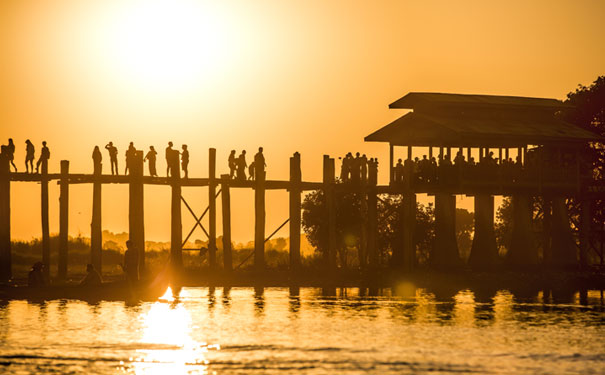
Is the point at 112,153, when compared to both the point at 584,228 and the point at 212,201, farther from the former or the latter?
the point at 584,228

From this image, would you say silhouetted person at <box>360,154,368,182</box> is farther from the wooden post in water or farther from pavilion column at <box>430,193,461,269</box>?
the wooden post in water

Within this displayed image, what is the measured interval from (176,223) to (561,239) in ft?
57.1

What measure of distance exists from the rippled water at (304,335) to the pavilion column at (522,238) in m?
7.15

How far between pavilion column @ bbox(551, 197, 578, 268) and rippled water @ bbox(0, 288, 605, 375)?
844cm

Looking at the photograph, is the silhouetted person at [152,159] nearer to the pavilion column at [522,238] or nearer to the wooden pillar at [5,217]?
the wooden pillar at [5,217]

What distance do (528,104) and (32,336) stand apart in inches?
1116

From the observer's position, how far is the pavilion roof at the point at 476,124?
51062 mm

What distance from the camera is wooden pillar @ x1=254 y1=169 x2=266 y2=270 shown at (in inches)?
1981

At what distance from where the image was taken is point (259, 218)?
50750 mm

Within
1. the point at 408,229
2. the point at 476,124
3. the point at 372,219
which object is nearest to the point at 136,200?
the point at 372,219

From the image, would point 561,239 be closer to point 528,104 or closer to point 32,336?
point 528,104

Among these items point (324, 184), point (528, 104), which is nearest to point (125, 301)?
point (324, 184)

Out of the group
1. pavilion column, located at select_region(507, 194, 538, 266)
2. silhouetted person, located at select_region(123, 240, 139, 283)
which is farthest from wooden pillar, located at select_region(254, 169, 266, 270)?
pavilion column, located at select_region(507, 194, 538, 266)

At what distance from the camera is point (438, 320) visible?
126 ft
